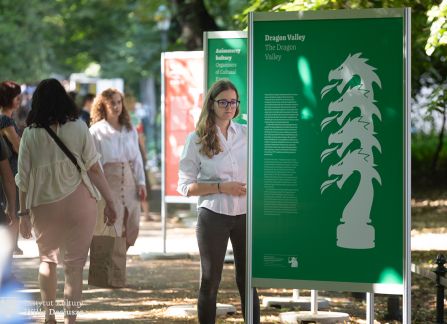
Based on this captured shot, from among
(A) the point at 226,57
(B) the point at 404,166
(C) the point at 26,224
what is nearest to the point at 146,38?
(A) the point at 226,57

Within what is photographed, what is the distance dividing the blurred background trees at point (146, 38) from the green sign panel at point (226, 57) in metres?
0.75

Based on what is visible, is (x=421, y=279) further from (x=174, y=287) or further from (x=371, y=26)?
(x=371, y=26)

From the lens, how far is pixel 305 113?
8305 mm

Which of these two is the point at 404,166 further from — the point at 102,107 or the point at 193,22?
the point at 193,22

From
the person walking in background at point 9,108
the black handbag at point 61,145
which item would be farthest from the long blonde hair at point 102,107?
the black handbag at point 61,145

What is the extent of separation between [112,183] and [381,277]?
15.8ft

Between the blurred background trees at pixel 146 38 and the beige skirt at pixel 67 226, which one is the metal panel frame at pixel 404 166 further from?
the blurred background trees at pixel 146 38

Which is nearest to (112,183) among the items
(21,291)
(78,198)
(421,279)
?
(21,291)

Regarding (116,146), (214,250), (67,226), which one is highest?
(116,146)

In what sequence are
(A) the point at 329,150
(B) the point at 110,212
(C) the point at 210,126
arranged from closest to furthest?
1. (A) the point at 329,150
2. (C) the point at 210,126
3. (B) the point at 110,212

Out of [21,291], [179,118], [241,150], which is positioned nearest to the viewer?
[241,150]

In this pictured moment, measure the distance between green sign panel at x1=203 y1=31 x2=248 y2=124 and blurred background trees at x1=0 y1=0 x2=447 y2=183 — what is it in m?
0.75

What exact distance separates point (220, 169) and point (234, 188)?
19 cm

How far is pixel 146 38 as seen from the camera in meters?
54.1
